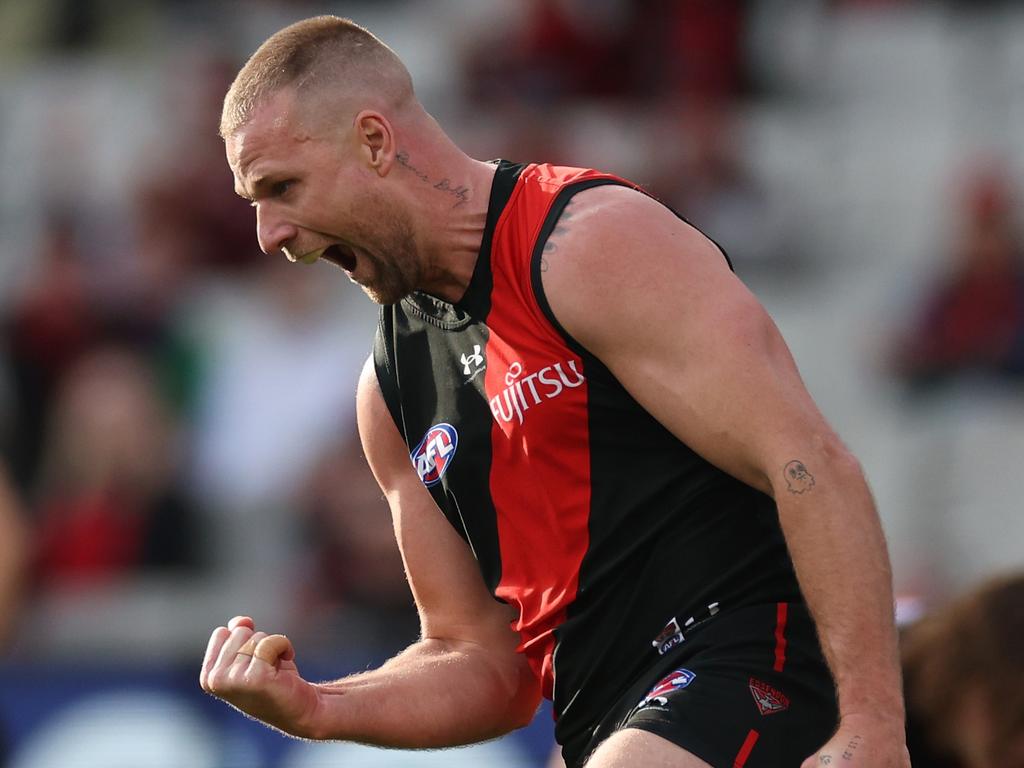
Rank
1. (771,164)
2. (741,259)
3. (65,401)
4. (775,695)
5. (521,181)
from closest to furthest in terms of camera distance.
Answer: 1. (775,695)
2. (521,181)
3. (65,401)
4. (741,259)
5. (771,164)

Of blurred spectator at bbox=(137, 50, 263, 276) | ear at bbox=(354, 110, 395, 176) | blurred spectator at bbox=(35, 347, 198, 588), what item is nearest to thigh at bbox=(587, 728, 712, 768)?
ear at bbox=(354, 110, 395, 176)

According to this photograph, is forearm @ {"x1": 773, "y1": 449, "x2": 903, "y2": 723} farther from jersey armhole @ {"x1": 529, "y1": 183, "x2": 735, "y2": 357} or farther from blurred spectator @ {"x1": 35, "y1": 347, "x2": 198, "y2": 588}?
blurred spectator @ {"x1": 35, "y1": 347, "x2": 198, "y2": 588}

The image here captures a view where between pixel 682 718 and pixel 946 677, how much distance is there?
1088mm

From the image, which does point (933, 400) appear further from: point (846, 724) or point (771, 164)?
point (846, 724)

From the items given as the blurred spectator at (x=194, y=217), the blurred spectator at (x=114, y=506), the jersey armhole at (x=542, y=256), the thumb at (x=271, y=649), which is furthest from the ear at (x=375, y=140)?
the blurred spectator at (x=194, y=217)

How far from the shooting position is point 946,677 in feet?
14.4

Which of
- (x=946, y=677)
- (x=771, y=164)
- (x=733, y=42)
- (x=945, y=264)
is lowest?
(x=946, y=677)

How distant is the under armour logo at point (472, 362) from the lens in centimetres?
399

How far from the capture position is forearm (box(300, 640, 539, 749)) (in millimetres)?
4113

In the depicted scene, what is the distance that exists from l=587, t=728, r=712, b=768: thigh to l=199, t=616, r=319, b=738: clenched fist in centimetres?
73

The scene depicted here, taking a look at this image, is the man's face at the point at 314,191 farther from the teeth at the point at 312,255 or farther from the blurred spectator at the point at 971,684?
the blurred spectator at the point at 971,684

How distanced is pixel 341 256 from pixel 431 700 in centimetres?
111

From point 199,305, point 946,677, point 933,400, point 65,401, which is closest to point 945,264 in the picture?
point 933,400

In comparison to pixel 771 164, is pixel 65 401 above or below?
below
